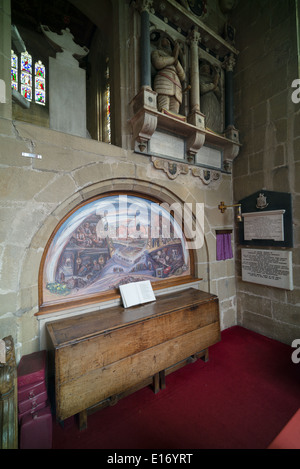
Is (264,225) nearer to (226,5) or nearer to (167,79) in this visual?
(167,79)

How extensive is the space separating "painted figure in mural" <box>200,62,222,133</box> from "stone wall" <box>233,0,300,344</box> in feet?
1.16

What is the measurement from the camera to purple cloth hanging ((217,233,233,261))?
3117 mm

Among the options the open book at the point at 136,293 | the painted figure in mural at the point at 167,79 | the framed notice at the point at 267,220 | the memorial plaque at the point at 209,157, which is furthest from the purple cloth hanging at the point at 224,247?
the painted figure in mural at the point at 167,79

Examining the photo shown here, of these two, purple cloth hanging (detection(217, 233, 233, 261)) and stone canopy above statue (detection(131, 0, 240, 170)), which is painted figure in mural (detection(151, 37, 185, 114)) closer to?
stone canopy above statue (detection(131, 0, 240, 170))

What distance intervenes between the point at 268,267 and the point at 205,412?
2.02 metres

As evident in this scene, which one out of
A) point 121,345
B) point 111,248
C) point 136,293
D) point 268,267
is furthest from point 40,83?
point 268,267

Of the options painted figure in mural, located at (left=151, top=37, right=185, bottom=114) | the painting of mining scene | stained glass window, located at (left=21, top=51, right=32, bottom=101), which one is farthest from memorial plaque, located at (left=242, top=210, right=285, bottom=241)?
stained glass window, located at (left=21, top=51, right=32, bottom=101)

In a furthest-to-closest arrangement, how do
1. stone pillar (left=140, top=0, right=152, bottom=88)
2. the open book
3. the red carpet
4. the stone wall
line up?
the stone wall
stone pillar (left=140, top=0, right=152, bottom=88)
the open book
the red carpet

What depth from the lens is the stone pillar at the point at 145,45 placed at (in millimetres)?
2322

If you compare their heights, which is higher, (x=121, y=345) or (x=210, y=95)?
(x=210, y=95)

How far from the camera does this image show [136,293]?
2.27 metres

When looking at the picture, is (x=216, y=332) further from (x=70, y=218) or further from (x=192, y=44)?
(x=192, y=44)
